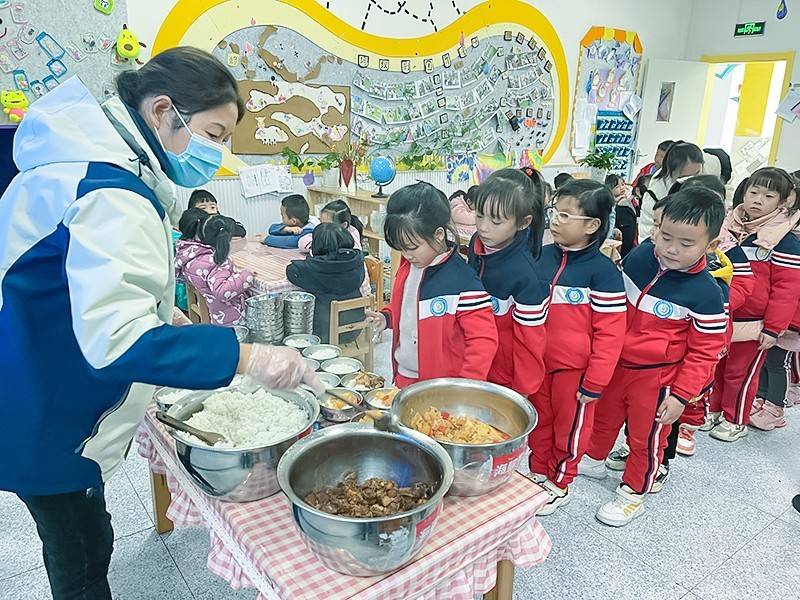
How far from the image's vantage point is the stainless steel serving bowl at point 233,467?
1018mm

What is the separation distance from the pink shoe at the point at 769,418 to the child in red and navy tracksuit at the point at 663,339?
1121 mm

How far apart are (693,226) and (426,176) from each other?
376 centimetres

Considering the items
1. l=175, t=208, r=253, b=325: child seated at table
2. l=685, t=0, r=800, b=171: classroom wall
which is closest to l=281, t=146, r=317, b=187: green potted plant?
l=175, t=208, r=253, b=325: child seated at table

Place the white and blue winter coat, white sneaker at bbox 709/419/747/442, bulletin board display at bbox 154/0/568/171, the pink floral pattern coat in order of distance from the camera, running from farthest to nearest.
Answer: bulletin board display at bbox 154/0/568/171, the pink floral pattern coat, white sneaker at bbox 709/419/747/442, the white and blue winter coat

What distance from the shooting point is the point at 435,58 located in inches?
196

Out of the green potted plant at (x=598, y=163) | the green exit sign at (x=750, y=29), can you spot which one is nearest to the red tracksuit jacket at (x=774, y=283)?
the green potted plant at (x=598, y=163)

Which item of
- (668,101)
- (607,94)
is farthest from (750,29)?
(607,94)

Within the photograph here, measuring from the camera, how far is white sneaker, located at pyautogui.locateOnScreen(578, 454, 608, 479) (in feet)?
7.70

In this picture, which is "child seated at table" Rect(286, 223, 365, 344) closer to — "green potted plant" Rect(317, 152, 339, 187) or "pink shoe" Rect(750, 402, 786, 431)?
"green potted plant" Rect(317, 152, 339, 187)

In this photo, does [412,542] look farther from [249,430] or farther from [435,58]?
[435,58]

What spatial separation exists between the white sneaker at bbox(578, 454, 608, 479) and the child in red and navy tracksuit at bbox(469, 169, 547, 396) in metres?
0.76

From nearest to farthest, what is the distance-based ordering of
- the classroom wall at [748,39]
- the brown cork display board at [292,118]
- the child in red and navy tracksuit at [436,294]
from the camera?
the child in red and navy tracksuit at [436,294] → the brown cork display board at [292,118] → the classroom wall at [748,39]

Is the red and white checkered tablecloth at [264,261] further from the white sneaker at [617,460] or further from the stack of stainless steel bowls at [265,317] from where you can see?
the white sneaker at [617,460]

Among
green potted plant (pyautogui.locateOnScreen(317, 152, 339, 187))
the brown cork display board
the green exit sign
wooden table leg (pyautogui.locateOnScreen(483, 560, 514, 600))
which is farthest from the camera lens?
the green exit sign
